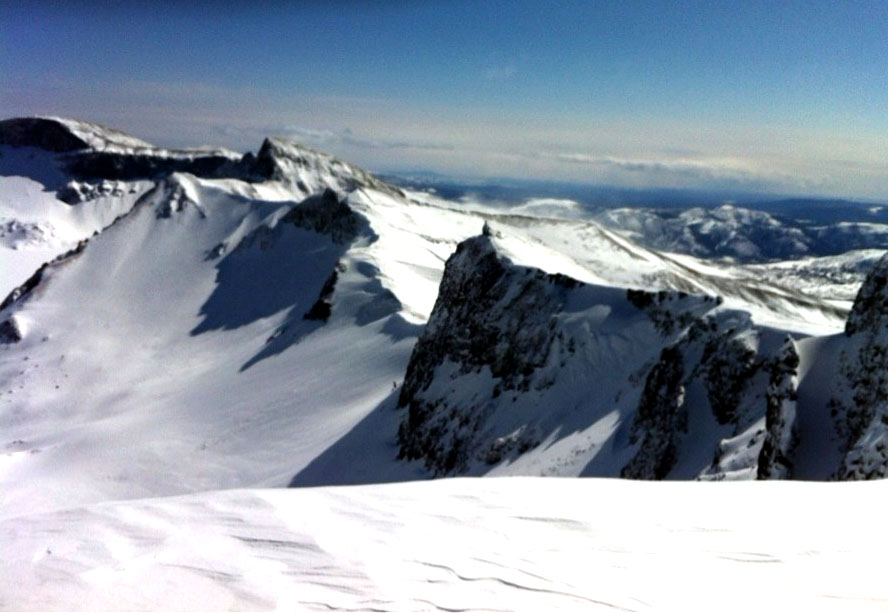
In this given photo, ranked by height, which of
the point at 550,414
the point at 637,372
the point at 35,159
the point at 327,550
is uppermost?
the point at 35,159

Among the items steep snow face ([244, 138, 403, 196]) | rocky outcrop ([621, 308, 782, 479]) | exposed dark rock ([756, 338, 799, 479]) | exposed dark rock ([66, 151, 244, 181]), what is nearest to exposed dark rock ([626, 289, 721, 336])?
rocky outcrop ([621, 308, 782, 479])

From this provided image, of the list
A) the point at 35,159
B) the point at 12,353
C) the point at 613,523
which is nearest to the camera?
the point at 613,523

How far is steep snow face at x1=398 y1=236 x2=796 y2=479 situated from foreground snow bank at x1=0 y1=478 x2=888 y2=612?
1089cm

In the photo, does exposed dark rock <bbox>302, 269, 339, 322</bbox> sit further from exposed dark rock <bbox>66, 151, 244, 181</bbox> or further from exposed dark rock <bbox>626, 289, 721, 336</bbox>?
exposed dark rock <bbox>66, 151, 244, 181</bbox>

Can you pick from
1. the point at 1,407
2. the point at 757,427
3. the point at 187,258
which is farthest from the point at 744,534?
the point at 187,258

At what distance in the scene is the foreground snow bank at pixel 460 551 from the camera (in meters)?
5.31

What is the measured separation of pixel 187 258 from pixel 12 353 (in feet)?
92.2

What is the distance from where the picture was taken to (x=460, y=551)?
20.9 feet

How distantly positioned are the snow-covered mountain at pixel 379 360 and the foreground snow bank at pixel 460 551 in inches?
408

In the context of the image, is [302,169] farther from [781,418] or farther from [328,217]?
[781,418]

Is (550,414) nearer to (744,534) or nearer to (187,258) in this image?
(744,534)

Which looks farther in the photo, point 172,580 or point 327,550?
point 327,550

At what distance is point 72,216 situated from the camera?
169125mm

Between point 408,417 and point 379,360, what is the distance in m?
11.5
